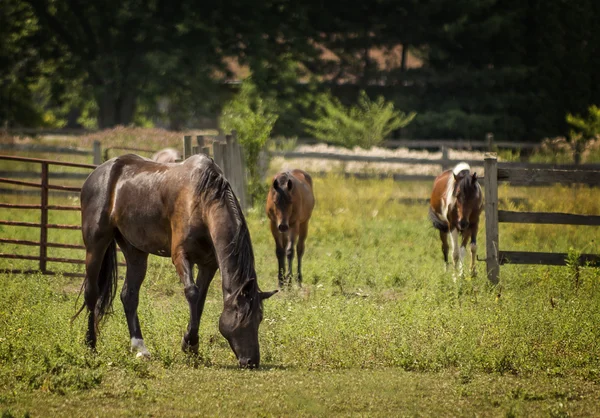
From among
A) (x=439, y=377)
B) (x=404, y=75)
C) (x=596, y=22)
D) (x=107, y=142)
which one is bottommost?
(x=439, y=377)

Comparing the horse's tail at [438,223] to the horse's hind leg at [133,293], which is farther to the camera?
the horse's tail at [438,223]

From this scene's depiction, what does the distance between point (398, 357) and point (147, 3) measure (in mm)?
34758

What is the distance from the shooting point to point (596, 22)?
37062mm

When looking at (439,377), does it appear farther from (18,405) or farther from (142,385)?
(18,405)

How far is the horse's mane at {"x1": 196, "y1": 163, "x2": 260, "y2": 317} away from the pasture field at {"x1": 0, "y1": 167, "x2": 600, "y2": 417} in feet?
2.64

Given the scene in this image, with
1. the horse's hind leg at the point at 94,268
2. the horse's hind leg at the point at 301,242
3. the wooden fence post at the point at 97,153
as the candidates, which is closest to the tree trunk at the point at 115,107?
the wooden fence post at the point at 97,153

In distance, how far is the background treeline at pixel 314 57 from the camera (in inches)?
1459

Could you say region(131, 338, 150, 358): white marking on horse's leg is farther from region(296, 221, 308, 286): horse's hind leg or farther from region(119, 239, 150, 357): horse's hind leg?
region(296, 221, 308, 286): horse's hind leg

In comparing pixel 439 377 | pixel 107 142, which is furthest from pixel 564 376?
pixel 107 142

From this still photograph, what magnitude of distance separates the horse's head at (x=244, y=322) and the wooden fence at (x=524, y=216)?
4.80 meters

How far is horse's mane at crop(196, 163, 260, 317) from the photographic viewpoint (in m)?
7.00

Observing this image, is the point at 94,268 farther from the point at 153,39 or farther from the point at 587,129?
the point at 153,39

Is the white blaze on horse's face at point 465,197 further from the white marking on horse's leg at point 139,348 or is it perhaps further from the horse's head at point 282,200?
the white marking on horse's leg at point 139,348

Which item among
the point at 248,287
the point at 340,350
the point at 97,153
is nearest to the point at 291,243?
the point at 340,350
